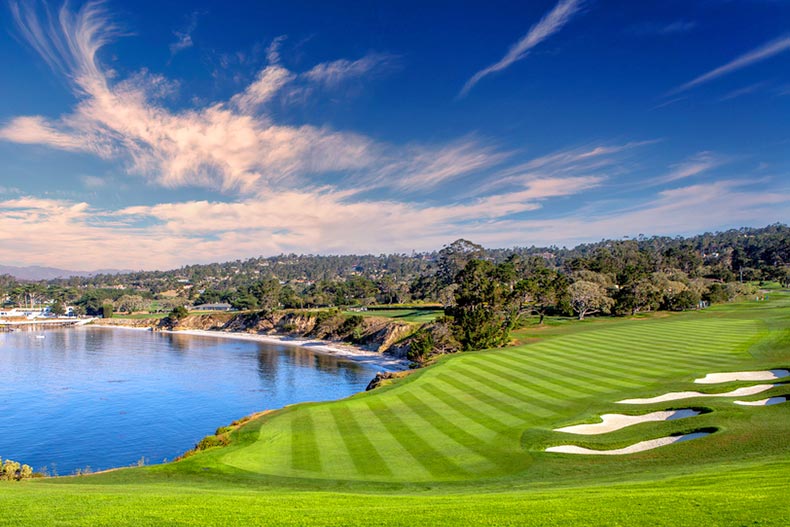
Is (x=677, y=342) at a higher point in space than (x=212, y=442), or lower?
higher

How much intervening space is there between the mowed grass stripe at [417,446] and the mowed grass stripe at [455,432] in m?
1.42

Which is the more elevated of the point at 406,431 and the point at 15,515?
the point at 15,515

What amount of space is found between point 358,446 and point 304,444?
8.99ft

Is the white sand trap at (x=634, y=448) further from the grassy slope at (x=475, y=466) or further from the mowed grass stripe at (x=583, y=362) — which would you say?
the mowed grass stripe at (x=583, y=362)

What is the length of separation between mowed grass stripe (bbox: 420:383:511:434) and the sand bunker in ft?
9.43

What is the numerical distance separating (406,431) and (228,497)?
38.9 feet

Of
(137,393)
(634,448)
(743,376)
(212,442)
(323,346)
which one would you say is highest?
(743,376)

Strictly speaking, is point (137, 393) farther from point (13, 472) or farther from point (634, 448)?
point (634, 448)

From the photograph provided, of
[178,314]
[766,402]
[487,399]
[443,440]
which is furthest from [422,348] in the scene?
[178,314]

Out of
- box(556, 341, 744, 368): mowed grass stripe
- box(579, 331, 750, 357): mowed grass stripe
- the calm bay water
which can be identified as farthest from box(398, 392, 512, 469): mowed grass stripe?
box(579, 331, 750, 357): mowed grass stripe

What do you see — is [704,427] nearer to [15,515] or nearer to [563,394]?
[563,394]

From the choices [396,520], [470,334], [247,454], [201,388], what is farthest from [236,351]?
[396,520]

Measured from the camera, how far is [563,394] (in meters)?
28.7

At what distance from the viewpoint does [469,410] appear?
26.1 m
